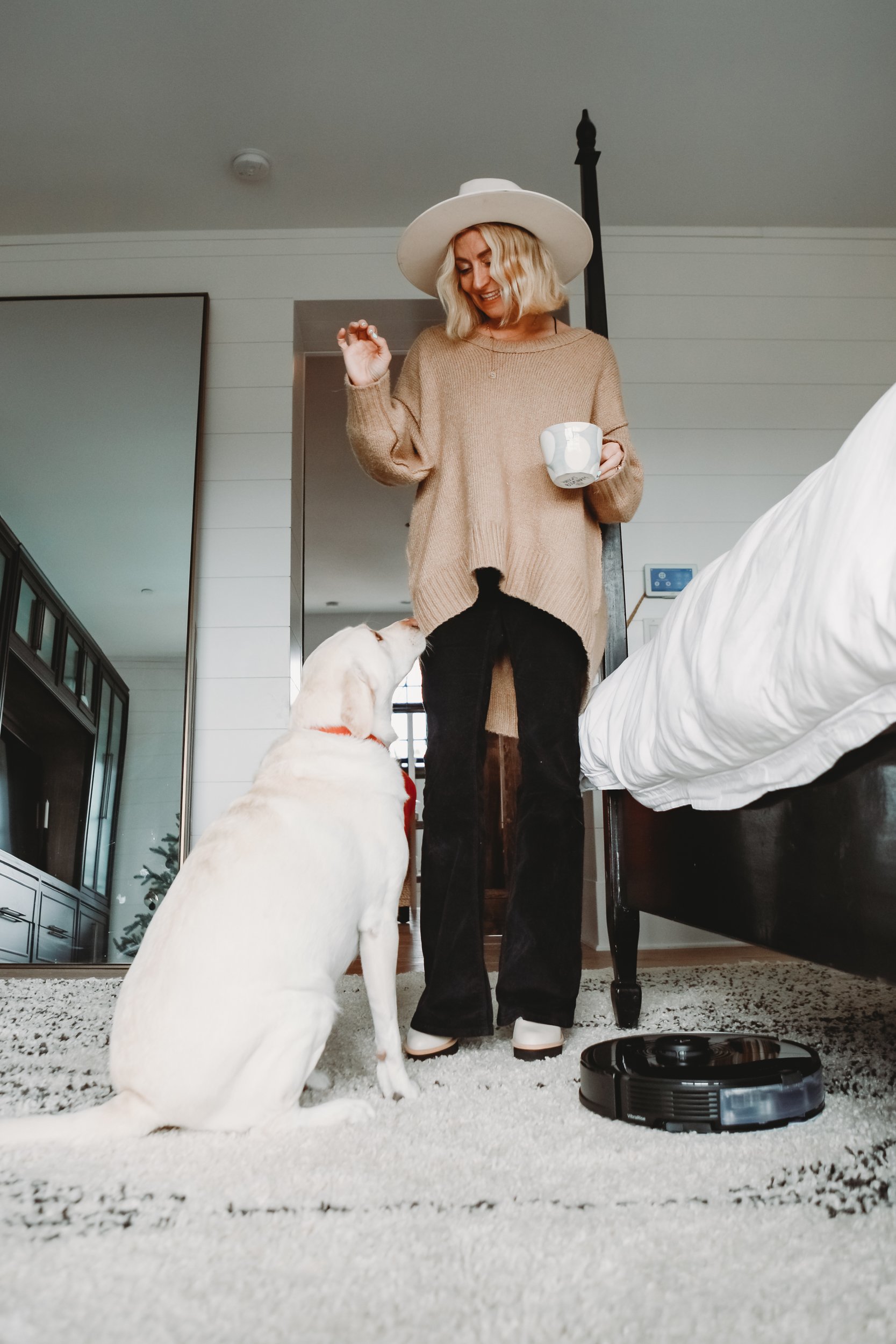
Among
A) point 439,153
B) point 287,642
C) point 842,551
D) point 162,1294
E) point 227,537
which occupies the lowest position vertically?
point 162,1294

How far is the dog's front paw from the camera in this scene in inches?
49.1

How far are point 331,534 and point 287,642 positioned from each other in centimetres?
402

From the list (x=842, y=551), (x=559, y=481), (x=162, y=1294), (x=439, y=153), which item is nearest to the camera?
(x=162, y=1294)

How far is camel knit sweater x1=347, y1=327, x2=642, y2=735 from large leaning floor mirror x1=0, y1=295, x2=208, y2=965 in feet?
5.88

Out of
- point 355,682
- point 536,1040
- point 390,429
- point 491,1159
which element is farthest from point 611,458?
point 491,1159

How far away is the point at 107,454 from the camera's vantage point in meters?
3.46

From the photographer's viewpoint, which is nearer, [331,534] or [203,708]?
[203,708]

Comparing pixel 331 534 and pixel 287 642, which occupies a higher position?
pixel 331 534

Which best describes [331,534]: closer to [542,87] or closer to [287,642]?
[287,642]

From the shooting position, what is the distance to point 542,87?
9.98 ft

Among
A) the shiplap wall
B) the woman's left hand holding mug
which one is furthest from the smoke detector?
the woman's left hand holding mug

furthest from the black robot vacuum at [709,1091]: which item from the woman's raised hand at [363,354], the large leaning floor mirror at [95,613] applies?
the large leaning floor mirror at [95,613]

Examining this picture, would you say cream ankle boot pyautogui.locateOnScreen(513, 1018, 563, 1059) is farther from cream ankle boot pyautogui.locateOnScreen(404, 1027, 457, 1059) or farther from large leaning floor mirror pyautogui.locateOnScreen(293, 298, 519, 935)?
large leaning floor mirror pyautogui.locateOnScreen(293, 298, 519, 935)

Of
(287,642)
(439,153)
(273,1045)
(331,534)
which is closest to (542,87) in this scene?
(439,153)
